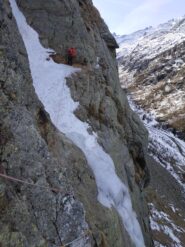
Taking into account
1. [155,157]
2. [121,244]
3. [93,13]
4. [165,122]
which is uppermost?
[93,13]

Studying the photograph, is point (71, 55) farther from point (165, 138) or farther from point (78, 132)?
point (165, 138)

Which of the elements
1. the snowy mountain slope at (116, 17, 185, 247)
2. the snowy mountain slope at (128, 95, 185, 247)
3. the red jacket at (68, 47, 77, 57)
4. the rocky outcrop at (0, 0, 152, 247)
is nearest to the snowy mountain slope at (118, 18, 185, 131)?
the snowy mountain slope at (116, 17, 185, 247)

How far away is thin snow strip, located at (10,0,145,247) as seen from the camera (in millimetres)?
15828

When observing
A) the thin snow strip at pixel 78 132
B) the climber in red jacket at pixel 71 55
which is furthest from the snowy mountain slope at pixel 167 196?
the climber in red jacket at pixel 71 55

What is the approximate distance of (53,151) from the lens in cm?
1295

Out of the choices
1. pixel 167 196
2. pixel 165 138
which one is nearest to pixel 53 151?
pixel 167 196

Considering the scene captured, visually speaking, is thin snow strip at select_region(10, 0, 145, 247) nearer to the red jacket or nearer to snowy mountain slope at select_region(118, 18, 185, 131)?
the red jacket

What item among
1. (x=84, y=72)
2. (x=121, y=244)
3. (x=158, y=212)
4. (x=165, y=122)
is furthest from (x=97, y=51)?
(x=165, y=122)

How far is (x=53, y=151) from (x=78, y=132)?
12.0ft

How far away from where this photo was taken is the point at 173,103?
13912 centimetres

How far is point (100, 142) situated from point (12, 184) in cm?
739

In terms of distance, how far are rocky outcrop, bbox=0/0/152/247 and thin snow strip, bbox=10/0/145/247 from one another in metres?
0.64

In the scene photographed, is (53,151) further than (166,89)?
No

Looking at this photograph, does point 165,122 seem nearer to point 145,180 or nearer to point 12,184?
point 145,180
